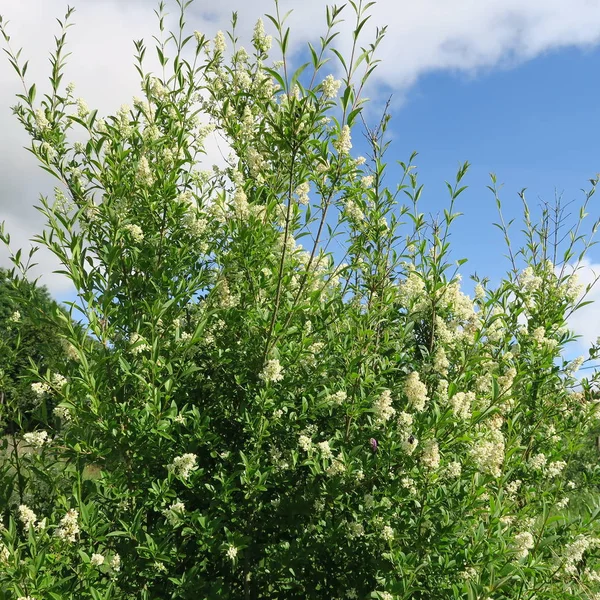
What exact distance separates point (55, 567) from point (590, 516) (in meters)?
2.76

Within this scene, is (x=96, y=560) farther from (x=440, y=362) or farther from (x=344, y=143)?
(x=344, y=143)

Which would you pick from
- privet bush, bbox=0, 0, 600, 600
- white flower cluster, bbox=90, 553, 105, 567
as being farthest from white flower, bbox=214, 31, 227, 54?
white flower cluster, bbox=90, 553, 105, 567

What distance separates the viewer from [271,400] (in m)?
3.04

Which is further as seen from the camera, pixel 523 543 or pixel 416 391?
pixel 416 391

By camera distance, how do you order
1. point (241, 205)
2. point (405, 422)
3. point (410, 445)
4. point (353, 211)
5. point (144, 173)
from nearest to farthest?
1. point (410, 445)
2. point (405, 422)
3. point (241, 205)
4. point (144, 173)
5. point (353, 211)

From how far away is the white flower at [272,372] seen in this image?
2.90 m

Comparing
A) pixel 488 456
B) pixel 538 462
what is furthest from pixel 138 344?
pixel 538 462

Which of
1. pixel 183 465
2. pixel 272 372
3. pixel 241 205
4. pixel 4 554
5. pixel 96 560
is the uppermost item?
pixel 241 205

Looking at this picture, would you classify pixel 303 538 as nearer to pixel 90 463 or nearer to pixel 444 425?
pixel 444 425

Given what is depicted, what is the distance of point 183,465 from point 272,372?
614 mm

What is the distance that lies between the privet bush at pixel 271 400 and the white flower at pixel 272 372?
4cm

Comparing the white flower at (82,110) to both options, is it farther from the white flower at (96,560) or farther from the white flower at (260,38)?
the white flower at (96,560)

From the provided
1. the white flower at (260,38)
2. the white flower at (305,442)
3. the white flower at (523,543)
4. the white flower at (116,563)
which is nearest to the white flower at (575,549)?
the white flower at (523,543)

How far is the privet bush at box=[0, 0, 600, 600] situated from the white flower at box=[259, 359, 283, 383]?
1.6 inches
